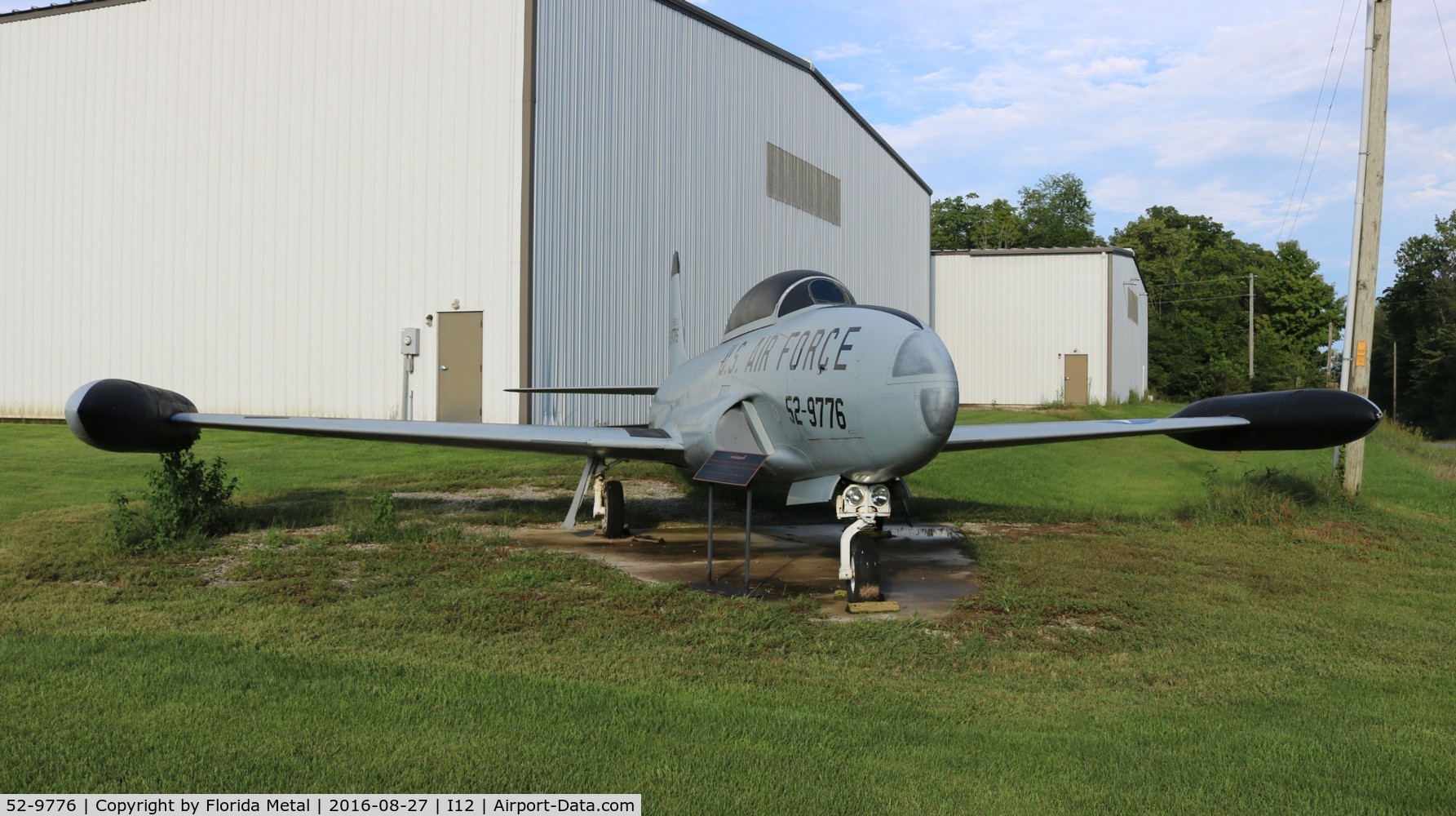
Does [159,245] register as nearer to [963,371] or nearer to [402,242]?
[402,242]

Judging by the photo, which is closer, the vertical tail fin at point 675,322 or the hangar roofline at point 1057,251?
the vertical tail fin at point 675,322

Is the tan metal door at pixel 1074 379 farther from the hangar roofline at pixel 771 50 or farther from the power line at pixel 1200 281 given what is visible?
the power line at pixel 1200 281

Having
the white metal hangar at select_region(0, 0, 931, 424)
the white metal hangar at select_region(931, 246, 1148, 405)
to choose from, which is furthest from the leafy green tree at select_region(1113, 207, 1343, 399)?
the white metal hangar at select_region(0, 0, 931, 424)

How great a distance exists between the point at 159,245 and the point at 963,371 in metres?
34.0

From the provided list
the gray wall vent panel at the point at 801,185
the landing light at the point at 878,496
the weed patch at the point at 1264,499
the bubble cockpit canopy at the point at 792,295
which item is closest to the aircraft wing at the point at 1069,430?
the bubble cockpit canopy at the point at 792,295

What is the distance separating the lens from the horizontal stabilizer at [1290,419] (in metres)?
10.0

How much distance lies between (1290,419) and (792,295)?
5562mm

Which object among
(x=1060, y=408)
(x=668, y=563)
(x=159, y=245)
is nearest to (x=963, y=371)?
(x=1060, y=408)

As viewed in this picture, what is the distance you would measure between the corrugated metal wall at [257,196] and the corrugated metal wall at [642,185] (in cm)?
96

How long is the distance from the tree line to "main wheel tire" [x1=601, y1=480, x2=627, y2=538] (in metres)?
71.1

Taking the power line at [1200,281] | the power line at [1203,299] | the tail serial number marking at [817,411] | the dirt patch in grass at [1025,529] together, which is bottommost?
the dirt patch in grass at [1025,529]

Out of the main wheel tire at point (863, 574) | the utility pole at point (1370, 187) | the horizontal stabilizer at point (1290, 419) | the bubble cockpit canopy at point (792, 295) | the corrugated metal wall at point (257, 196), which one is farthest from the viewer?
the corrugated metal wall at point (257, 196)

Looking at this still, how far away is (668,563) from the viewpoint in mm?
10109
